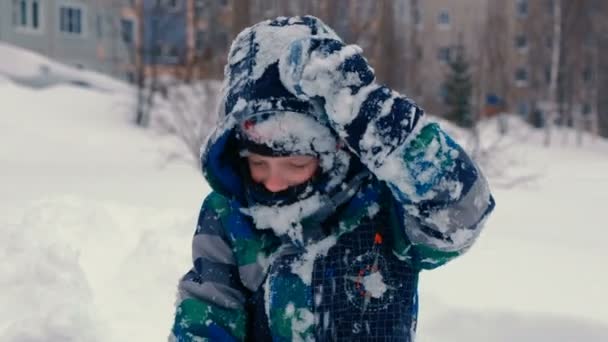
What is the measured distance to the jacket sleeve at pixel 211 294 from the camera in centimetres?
165

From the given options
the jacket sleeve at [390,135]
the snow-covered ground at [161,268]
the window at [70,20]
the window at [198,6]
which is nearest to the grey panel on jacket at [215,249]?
the jacket sleeve at [390,135]

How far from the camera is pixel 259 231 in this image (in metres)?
1.65

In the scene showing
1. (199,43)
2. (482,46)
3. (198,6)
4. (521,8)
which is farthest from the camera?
(521,8)

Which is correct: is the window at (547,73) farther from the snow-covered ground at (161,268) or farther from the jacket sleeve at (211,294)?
the jacket sleeve at (211,294)

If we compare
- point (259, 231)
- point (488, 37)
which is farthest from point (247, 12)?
point (488, 37)

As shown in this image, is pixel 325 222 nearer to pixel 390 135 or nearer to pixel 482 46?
pixel 390 135

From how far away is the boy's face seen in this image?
1.52 metres

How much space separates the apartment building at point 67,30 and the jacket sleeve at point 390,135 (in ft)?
82.4

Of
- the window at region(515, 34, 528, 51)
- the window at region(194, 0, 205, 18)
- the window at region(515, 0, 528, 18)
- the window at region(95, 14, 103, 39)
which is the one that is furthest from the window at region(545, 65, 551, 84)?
the window at region(95, 14, 103, 39)

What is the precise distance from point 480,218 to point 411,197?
5.7 inches

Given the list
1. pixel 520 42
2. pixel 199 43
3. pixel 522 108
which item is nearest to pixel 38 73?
pixel 199 43

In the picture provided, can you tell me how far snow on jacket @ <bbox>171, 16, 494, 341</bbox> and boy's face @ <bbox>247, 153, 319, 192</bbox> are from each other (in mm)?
52

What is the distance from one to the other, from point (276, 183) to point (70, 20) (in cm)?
2831

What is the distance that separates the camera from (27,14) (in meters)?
26.8
